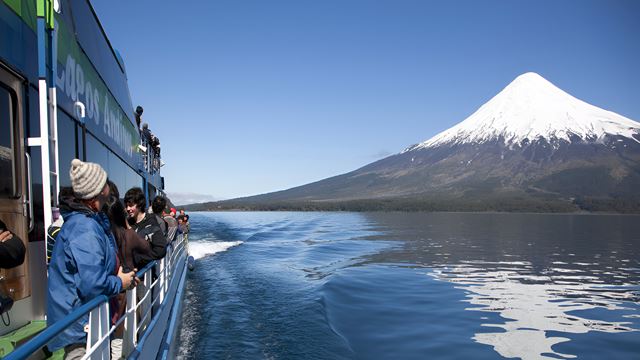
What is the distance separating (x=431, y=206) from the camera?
166250mm

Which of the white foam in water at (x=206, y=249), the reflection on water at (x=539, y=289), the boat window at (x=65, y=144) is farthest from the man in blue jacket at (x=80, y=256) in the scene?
the white foam in water at (x=206, y=249)

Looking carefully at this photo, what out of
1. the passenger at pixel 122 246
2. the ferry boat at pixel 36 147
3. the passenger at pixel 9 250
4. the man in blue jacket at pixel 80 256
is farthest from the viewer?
the passenger at pixel 122 246

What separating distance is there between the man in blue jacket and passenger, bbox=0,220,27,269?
0.56 metres

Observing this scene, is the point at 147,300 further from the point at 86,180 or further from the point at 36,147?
the point at 86,180

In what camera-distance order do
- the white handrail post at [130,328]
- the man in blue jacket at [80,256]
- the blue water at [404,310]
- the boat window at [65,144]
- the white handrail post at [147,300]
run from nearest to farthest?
the man in blue jacket at [80,256] → the white handrail post at [130,328] → the boat window at [65,144] → the white handrail post at [147,300] → the blue water at [404,310]

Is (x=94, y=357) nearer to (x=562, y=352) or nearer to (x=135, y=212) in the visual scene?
(x=135, y=212)

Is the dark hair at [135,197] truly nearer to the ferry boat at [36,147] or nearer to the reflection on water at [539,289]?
the ferry boat at [36,147]

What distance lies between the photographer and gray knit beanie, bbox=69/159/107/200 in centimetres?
314

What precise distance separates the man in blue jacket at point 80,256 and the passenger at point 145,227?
6.74 ft

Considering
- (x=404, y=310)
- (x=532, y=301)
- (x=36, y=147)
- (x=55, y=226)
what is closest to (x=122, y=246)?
(x=55, y=226)

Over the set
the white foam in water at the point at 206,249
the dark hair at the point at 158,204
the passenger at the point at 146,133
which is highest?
the passenger at the point at 146,133

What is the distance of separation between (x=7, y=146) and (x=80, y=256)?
185 cm

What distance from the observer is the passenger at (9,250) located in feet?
11.4

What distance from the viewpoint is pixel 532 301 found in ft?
48.9
